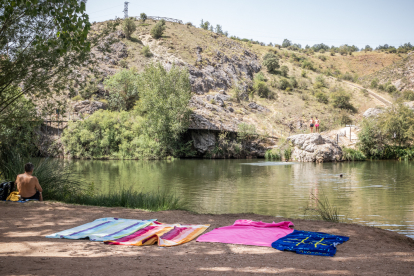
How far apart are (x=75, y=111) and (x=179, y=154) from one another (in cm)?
1609

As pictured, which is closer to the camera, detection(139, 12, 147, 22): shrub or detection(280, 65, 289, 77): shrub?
detection(280, 65, 289, 77): shrub

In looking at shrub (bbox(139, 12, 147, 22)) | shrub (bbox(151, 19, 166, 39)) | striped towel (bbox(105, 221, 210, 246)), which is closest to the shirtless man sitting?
striped towel (bbox(105, 221, 210, 246))

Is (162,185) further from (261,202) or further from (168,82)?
(168,82)

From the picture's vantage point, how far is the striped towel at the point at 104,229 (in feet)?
19.0

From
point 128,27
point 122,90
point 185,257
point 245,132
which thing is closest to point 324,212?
point 185,257

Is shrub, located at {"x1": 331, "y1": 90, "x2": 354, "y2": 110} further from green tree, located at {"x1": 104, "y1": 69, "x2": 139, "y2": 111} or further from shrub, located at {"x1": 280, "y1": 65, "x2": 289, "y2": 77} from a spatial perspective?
green tree, located at {"x1": 104, "y1": 69, "x2": 139, "y2": 111}

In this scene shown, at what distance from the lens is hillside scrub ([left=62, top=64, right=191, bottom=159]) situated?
40.3m

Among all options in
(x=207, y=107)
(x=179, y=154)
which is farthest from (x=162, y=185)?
(x=207, y=107)

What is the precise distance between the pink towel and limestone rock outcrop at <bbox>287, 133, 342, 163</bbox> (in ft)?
99.1

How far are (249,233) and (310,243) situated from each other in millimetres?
1263

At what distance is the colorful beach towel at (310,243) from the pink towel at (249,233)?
8.7 inches

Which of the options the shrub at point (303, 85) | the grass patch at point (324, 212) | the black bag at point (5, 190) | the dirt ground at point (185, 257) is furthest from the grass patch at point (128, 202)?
the shrub at point (303, 85)

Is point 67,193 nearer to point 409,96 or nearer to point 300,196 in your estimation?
point 300,196

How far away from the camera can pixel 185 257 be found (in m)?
4.84
